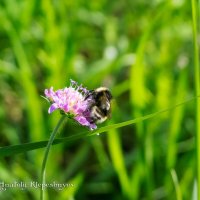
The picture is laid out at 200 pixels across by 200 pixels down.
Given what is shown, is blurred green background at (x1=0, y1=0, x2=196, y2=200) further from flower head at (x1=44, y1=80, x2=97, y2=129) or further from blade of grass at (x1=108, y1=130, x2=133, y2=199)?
flower head at (x1=44, y1=80, x2=97, y2=129)

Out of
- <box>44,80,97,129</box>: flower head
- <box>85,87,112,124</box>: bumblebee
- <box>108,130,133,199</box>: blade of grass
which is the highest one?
<box>108,130,133,199</box>: blade of grass

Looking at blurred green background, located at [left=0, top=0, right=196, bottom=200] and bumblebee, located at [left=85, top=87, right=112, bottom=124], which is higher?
blurred green background, located at [left=0, top=0, right=196, bottom=200]

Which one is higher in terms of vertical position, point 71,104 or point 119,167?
point 119,167

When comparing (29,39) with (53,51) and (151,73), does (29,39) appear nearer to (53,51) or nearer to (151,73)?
(53,51)

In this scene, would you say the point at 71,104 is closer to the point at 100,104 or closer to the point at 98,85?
the point at 100,104

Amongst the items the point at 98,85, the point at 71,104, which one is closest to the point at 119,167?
the point at 98,85

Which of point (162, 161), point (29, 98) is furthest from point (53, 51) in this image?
point (162, 161)

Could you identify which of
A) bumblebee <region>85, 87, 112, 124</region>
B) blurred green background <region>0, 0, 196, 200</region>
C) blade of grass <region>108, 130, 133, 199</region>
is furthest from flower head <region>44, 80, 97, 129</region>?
blade of grass <region>108, 130, 133, 199</region>
